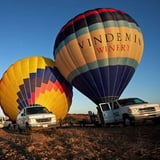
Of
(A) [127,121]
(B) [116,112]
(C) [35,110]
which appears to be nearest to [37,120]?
(C) [35,110]

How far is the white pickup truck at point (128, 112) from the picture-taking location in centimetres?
1192

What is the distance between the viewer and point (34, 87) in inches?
771

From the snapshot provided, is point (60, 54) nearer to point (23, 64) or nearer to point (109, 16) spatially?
point (23, 64)

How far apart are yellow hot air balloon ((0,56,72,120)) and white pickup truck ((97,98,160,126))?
652cm

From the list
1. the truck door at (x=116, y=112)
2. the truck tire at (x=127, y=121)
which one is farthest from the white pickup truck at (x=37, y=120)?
the truck tire at (x=127, y=121)

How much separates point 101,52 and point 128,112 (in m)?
7.52

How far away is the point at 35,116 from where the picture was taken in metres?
13.6

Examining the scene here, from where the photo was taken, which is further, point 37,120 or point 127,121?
point 37,120

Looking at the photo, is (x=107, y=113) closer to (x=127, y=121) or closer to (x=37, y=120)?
(x=127, y=121)

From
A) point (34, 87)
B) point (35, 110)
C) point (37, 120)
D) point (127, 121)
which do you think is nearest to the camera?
point (127, 121)

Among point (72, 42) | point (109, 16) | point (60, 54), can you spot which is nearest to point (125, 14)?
point (109, 16)

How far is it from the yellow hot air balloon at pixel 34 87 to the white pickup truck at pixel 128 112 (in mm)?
6525

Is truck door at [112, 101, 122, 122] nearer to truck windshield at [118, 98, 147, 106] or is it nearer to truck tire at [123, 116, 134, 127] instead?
truck windshield at [118, 98, 147, 106]

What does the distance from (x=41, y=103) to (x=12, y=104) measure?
3.21 meters
